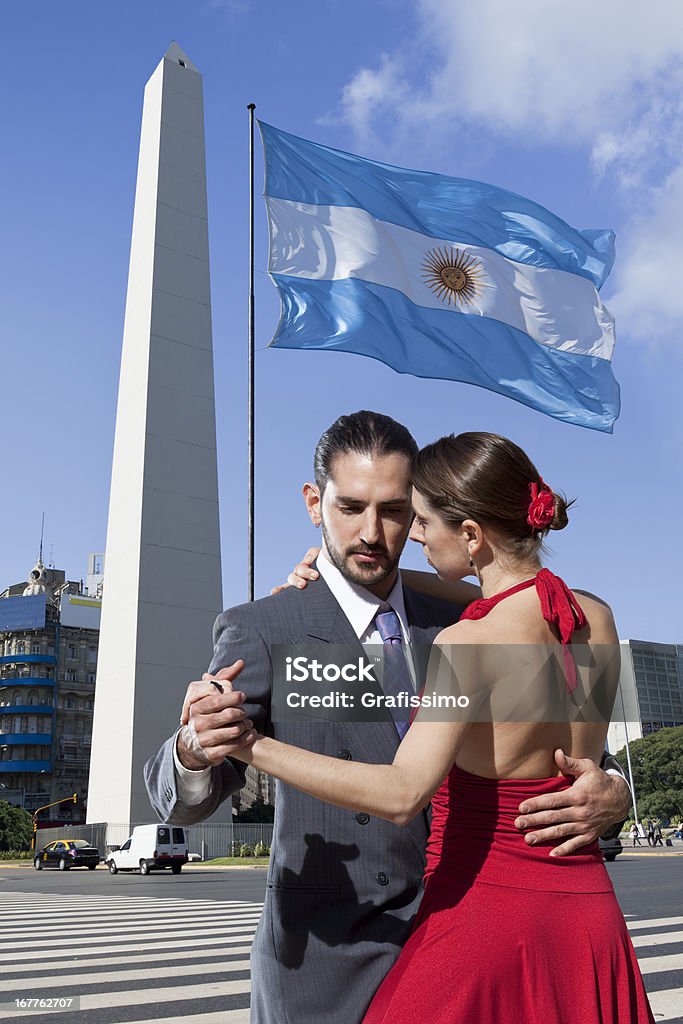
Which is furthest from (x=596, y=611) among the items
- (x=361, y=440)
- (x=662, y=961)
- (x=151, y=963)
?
(x=151, y=963)

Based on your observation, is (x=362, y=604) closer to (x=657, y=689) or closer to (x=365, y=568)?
(x=365, y=568)

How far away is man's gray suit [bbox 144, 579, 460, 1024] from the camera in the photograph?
2.25 metres

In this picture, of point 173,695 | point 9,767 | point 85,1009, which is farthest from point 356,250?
point 9,767

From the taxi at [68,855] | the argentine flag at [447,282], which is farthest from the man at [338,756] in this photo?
the taxi at [68,855]

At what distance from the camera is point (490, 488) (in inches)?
85.7

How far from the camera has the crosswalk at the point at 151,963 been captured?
19.1 feet

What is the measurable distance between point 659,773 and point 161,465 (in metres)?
47.8

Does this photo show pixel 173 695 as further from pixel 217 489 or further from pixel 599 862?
pixel 599 862

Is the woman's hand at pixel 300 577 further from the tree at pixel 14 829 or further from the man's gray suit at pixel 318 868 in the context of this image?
the tree at pixel 14 829

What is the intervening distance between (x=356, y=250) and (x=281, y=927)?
25.9 feet

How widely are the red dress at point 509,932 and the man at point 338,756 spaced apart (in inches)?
3.0

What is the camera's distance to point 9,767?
75500mm

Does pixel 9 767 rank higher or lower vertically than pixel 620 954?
higher
